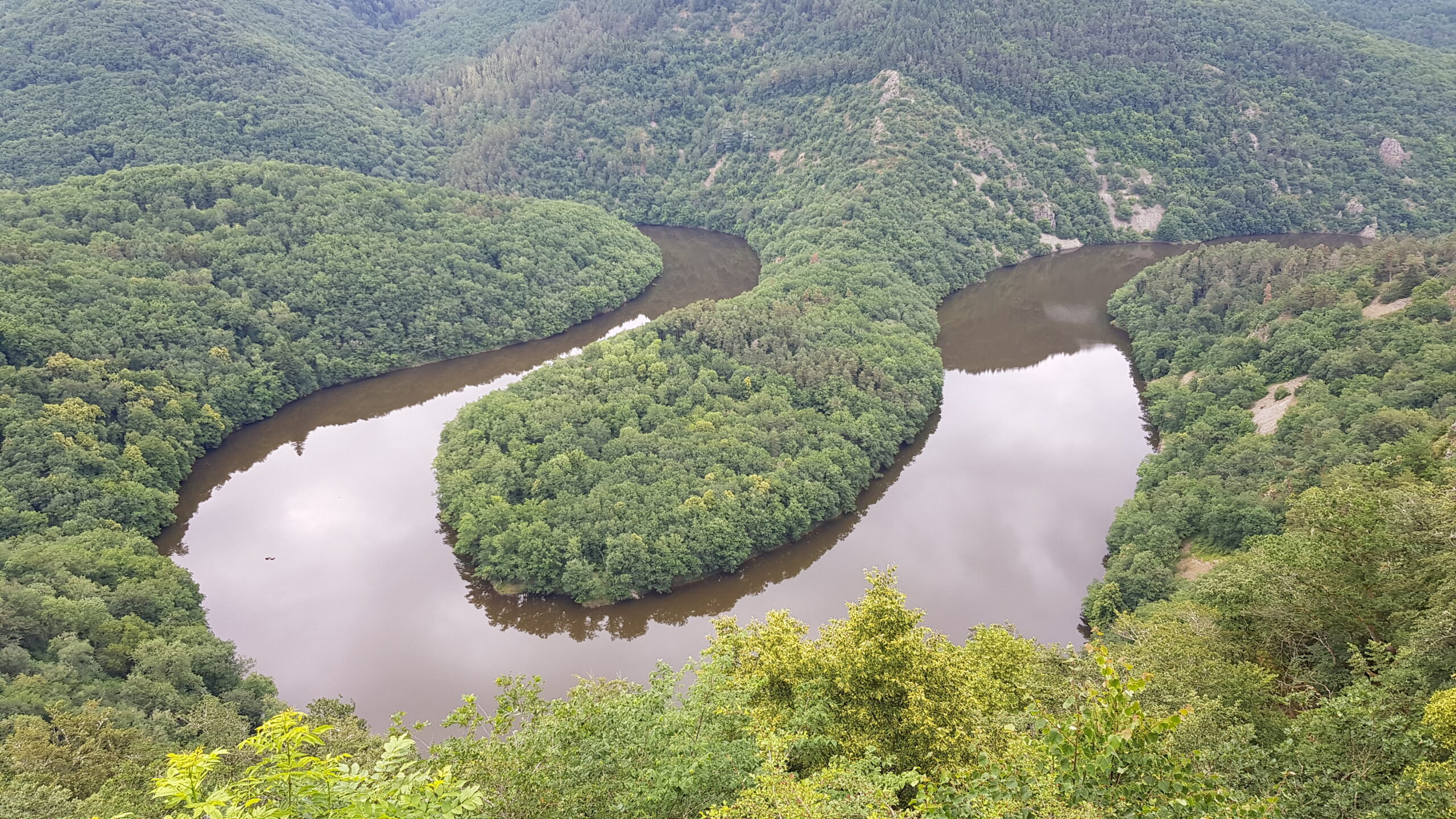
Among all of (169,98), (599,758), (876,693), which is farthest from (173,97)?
(876,693)

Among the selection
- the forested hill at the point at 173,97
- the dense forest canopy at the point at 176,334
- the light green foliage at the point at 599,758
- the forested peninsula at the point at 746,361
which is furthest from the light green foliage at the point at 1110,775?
the forested hill at the point at 173,97

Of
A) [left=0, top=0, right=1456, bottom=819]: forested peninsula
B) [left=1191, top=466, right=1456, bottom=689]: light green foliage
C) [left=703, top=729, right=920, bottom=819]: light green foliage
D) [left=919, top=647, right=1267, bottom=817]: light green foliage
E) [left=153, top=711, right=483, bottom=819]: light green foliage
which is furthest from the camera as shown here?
[left=1191, top=466, right=1456, bottom=689]: light green foliage

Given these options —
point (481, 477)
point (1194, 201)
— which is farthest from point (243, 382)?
point (1194, 201)

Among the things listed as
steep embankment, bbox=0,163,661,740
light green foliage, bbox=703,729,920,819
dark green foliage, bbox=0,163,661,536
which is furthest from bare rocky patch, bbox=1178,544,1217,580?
dark green foliage, bbox=0,163,661,536

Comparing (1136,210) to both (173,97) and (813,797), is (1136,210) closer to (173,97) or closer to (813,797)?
(813,797)

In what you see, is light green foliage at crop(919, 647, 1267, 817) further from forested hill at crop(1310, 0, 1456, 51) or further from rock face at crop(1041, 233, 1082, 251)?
forested hill at crop(1310, 0, 1456, 51)

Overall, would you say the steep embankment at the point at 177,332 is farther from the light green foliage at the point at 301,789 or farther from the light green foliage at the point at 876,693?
the light green foliage at the point at 301,789

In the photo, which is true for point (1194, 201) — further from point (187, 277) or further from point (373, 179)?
point (187, 277)
